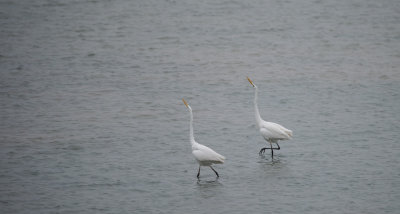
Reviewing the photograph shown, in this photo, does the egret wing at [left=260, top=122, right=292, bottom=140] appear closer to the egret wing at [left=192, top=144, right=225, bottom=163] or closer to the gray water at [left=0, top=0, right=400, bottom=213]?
the gray water at [left=0, top=0, right=400, bottom=213]

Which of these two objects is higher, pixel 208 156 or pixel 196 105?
pixel 208 156

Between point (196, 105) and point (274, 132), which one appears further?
point (196, 105)

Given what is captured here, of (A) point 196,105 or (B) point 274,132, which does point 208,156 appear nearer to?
(B) point 274,132

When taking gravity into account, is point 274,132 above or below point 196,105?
above

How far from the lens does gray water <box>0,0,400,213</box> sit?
1049 centimetres

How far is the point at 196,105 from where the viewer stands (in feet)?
52.4

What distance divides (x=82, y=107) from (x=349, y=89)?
694 cm

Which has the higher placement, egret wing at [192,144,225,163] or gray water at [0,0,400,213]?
egret wing at [192,144,225,163]

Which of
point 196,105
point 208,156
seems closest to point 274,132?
point 208,156

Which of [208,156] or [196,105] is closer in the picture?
[208,156]

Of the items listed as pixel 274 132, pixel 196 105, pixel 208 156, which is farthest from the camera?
pixel 196 105

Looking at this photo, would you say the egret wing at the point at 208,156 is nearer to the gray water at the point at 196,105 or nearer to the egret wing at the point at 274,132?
the gray water at the point at 196,105

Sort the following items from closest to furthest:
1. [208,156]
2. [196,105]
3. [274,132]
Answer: [208,156] → [274,132] → [196,105]

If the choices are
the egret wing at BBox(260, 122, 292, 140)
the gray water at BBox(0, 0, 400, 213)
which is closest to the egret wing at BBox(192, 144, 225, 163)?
the gray water at BBox(0, 0, 400, 213)
